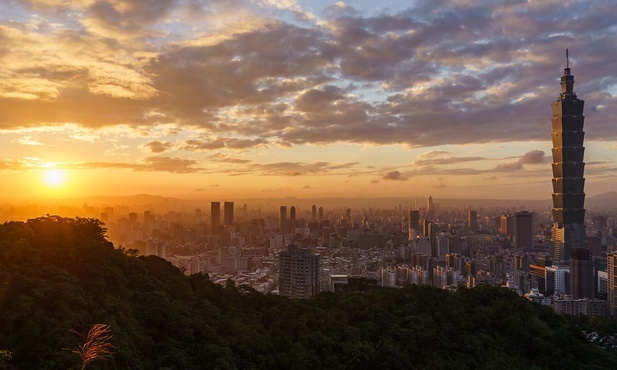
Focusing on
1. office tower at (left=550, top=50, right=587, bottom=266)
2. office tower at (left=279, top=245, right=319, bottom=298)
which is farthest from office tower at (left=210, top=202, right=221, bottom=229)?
office tower at (left=550, top=50, right=587, bottom=266)

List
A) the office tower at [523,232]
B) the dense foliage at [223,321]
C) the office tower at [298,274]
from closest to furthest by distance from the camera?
the dense foliage at [223,321], the office tower at [298,274], the office tower at [523,232]

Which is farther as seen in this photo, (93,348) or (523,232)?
(523,232)

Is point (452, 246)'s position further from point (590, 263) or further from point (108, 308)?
point (108, 308)

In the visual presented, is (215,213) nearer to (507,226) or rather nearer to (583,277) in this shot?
(507,226)

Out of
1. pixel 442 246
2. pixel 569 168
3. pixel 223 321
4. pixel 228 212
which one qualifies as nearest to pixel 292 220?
pixel 228 212

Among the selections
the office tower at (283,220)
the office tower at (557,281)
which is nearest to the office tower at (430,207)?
the office tower at (283,220)

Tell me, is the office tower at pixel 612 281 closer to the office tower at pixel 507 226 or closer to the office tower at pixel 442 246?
the office tower at pixel 442 246
